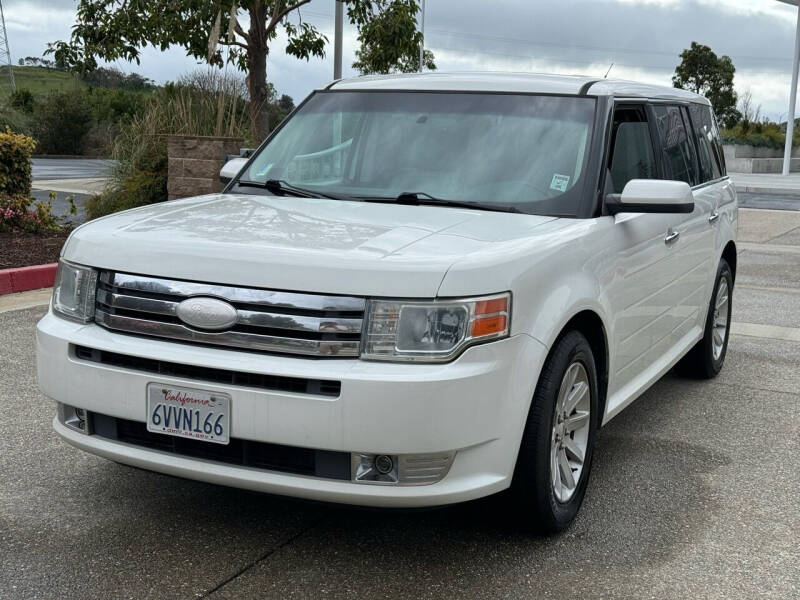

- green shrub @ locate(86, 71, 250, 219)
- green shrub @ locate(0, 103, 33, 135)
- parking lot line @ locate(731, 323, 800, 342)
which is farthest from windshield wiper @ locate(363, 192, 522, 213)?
green shrub @ locate(0, 103, 33, 135)

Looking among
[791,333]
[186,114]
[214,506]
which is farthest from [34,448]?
[186,114]

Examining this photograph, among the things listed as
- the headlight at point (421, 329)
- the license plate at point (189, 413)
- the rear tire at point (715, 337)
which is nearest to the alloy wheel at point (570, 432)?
the headlight at point (421, 329)

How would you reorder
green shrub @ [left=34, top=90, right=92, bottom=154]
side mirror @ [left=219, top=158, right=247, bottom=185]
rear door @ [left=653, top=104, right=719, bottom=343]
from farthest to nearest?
green shrub @ [left=34, top=90, right=92, bottom=154]
rear door @ [left=653, top=104, right=719, bottom=343]
side mirror @ [left=219, top=158, right=247, bottom=185]

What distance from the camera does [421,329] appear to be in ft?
10.6

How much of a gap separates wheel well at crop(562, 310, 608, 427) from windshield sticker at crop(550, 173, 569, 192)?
0.60 meters

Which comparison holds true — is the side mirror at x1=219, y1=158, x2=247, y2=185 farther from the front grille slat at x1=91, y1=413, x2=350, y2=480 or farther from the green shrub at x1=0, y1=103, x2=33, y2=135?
the green shrub at x1=0, y1=103, x2=33, y2=135

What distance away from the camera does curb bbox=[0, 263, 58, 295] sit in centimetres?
866

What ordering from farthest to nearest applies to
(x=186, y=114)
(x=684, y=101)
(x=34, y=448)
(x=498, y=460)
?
(x=186, y=114) < (x=684, y=101) < (x=34, y=448) < (x=498, y=460)

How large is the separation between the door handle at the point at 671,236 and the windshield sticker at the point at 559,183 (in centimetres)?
83

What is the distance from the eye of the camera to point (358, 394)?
3145mm

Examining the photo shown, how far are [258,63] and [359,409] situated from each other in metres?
11.7

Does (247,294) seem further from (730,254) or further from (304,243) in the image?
(730,254)

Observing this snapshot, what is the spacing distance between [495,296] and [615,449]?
201 centimetres

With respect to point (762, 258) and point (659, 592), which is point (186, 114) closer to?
point (762, 258)
